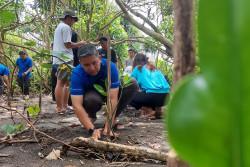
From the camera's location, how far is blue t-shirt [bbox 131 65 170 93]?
325cm

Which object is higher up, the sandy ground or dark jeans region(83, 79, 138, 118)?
dark jeans region(83, 79, 138, 118)

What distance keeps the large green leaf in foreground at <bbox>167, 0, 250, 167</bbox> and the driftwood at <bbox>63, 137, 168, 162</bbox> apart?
1433 millimetres

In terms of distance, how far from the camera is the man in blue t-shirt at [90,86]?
212cm

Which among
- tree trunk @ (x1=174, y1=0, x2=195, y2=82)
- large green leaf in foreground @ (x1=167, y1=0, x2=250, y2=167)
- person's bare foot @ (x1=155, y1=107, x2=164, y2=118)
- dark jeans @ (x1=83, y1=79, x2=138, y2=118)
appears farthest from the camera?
person's bare foot @ (x1=155, y1=107, x2=164, y2=118)

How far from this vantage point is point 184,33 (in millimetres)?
270

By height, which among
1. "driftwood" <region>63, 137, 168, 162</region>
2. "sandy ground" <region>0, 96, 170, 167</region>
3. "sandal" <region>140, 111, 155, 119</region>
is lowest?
"sandy ground" <region>0, 96, 170, 167</region>

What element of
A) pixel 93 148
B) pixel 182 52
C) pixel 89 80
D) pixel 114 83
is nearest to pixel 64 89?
pixel 89 80

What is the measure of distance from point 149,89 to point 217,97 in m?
3.12

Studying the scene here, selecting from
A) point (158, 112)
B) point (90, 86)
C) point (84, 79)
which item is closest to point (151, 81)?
point (158, 112)

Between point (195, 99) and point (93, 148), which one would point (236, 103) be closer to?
point (195, 99)

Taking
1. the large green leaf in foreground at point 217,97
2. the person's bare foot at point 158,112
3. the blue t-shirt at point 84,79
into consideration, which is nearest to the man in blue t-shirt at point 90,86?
the blue t-shirt at point 84,79

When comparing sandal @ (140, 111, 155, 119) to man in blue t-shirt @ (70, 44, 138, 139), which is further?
sandal @ (140, 111, 155, 119)

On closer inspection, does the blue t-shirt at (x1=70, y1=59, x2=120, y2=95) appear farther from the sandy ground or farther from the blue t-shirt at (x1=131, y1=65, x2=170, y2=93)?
the blue t-shirt at (x1=131, y1=65, x2=170, y2=93)

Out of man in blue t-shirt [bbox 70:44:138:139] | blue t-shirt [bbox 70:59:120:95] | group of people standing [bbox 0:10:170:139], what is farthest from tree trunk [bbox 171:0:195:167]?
blue t-shirt [bbox 70:59:120:95]
